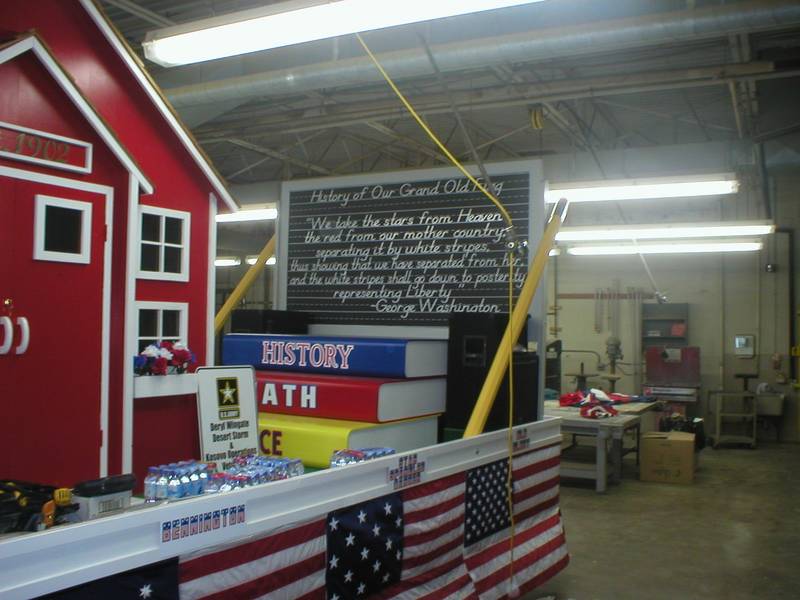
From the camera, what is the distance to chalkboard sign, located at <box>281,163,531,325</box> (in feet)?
14.9

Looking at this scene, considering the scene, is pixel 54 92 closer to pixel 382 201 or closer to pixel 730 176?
pixel 382 201

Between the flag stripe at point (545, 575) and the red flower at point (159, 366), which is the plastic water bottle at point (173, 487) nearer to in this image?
the red flower at point (159, 366)

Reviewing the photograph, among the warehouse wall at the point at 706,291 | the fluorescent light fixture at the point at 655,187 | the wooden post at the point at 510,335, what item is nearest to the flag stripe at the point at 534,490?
the wooden post at the point at 510,335

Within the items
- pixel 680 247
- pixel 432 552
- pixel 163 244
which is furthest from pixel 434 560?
pixel 680 247

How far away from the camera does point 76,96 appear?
2.89 meters

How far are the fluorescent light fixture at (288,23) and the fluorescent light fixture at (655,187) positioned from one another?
13.7 ft

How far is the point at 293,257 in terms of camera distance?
524 centimetres

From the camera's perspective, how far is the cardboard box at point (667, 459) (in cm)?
927

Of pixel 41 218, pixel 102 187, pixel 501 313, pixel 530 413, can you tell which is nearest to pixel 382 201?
pixel 501 313

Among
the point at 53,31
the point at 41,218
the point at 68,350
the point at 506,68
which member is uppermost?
the point at 506,68

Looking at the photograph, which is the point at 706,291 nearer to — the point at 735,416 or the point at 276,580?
the point at 735,416

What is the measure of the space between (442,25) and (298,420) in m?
5.38

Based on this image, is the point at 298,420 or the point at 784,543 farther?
the point at 784,543

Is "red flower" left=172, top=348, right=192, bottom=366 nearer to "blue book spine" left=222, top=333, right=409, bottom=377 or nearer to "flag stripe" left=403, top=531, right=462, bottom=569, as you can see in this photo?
"blue book spine" left=222, top=333, right=409, bottom=377
